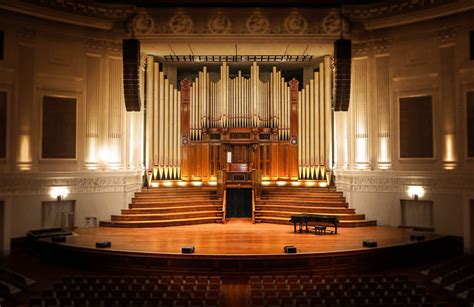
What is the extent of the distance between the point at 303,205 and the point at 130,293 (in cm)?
777

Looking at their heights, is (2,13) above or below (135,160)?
above

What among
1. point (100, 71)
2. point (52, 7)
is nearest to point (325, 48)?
point (100, 71)

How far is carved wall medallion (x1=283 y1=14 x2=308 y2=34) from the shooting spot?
1277 centimetres

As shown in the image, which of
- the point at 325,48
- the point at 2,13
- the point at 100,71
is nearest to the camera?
the point at 2,13

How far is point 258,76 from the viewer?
1517 centimetres

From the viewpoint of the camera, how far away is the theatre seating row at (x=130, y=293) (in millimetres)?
5785

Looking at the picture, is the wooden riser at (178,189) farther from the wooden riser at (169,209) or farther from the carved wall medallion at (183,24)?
the carved wall medallion at (183,24)

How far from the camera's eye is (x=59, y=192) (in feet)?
39.0

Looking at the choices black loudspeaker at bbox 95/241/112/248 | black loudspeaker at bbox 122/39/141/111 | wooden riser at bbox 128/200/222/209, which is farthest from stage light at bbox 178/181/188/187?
black loudspeaker at bbox 95/241/112/248

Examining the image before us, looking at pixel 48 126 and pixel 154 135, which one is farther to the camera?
pixel 154 135

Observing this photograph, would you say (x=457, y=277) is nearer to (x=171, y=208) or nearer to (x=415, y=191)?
(x=415, y=191)

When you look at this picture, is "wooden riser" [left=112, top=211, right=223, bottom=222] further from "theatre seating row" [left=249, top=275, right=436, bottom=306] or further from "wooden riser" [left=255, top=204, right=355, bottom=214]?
"theatre seating row" [left=249, top=275, right=436, bottom=306]

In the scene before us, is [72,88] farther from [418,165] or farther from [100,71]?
[418,165]

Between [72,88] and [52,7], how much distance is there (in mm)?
2015
